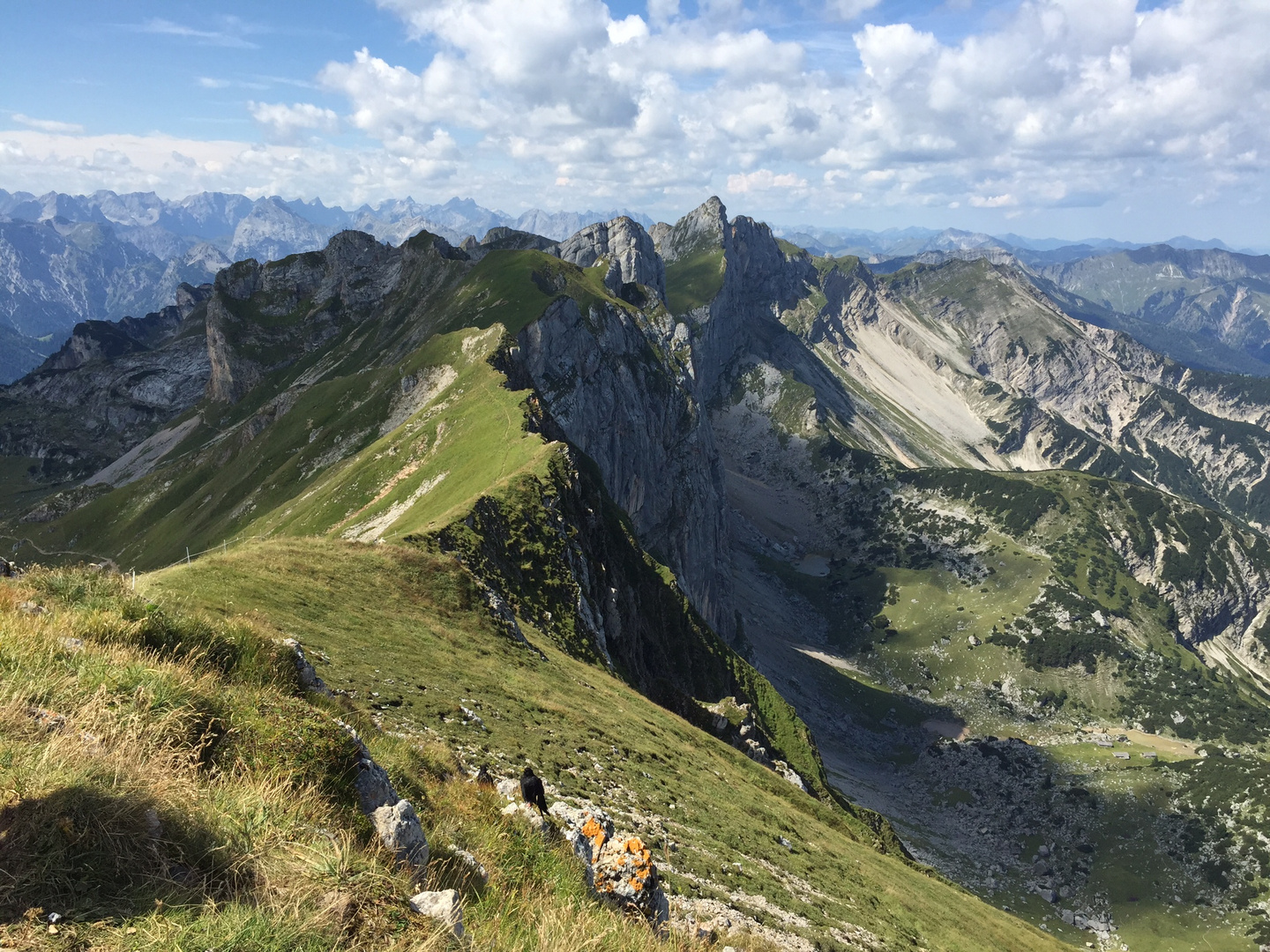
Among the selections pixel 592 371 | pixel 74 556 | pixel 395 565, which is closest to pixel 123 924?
pixel 395 565

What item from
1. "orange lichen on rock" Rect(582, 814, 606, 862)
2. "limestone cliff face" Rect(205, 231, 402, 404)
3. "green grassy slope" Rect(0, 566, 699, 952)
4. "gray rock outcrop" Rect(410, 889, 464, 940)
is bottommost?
"orange lichen on rock" Rect(582, 814, 606, 862)

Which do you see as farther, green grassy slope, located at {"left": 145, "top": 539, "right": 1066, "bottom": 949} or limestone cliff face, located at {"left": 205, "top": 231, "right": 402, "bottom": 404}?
limestone cliff face, located at {"left": 205, "top": 231, "right": 402, "bottom": 404}

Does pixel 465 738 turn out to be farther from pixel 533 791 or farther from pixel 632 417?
pixel 632 417

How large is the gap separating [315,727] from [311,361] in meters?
190

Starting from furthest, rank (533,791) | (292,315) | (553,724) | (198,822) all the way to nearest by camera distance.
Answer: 1. (292,315)
2. (553,724)
3. (533,791)
4. (198,822)

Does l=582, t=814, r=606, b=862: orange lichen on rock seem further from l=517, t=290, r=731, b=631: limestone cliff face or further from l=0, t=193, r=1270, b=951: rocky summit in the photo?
l=517, t=290, r=731, b=631: limestone cliff face

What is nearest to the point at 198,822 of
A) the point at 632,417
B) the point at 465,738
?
the point at 465,738

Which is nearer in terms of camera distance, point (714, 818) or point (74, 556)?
point (714, 818)

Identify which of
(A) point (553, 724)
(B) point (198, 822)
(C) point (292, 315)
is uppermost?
(C) point (292, 315)

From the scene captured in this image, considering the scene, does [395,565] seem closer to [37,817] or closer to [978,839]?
[37,817]

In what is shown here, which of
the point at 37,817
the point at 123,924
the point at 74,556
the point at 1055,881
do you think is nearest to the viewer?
the point at 123,924

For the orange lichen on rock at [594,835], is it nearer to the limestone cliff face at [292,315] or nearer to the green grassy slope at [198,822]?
the green grassy slope at [198,822]

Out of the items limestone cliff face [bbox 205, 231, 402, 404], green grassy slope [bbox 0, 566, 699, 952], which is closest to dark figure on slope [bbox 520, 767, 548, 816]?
green grassy slope [bbox 0, 566, 699, 952]

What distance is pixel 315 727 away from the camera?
954 centimetres
